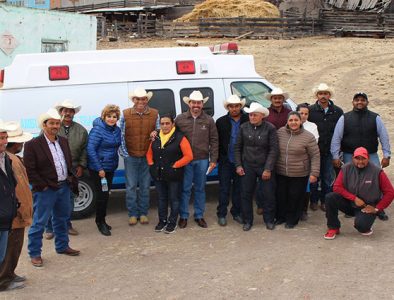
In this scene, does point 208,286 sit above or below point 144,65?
below

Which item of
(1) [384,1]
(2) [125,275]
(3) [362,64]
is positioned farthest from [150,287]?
(1) [384,1]

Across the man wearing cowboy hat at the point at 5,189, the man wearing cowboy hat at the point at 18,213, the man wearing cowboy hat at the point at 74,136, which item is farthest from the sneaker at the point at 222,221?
the man wearing cowboy hat at the point at 5,189

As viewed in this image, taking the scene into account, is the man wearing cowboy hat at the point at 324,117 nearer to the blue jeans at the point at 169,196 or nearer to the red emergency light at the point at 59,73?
the blue jeans at the point at 169,196

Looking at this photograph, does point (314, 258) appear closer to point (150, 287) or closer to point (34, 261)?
point (150, 287)

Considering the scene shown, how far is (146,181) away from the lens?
6.82 m

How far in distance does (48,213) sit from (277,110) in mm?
3229

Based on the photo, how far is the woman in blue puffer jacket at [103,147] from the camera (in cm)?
623

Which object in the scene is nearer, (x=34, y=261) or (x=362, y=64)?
(x=34, y=261)

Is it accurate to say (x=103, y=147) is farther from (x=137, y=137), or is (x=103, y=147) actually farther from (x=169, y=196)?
(x=169, y=196)

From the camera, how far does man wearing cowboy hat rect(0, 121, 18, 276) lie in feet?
14.7

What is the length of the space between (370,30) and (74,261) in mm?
27452

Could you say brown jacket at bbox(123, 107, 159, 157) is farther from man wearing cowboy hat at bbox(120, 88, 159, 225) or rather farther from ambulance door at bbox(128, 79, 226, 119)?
ambulance door at bbox(128, 79, 226, 119)

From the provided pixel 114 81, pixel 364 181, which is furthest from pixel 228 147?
pixel 114 81

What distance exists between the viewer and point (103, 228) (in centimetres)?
657
